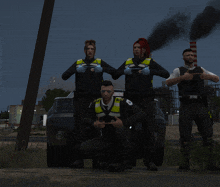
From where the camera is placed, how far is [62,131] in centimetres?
532

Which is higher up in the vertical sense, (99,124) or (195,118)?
(195,118)

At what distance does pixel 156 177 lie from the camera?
425 centimetres

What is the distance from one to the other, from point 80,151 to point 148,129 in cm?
115

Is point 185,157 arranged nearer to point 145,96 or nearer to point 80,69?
point 145,96

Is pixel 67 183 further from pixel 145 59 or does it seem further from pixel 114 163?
pixel 145 59

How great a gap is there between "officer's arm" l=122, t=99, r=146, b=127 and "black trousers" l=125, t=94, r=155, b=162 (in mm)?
223

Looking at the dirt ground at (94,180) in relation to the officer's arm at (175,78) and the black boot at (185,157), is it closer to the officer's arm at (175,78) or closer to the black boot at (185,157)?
the black boot at (185,157)

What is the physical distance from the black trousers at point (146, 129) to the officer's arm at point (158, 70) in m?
0.40

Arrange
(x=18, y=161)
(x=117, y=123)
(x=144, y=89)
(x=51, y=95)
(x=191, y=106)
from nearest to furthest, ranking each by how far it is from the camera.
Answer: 1. (x=117, y=123)
2. (x=144, y=89)
3. (x=191, y=106)
4. (x=18, y=161)
5. (x=51, y=95)

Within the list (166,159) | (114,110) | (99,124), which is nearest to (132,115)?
(114,110)

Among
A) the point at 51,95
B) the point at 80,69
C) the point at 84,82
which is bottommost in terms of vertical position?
the point at 84,82

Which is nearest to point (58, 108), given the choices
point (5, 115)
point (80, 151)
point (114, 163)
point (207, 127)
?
point (80, 151)

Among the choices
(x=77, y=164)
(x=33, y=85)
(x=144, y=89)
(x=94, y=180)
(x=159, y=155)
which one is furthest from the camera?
(x=33, y=85)

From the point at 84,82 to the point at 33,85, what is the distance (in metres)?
4.24
